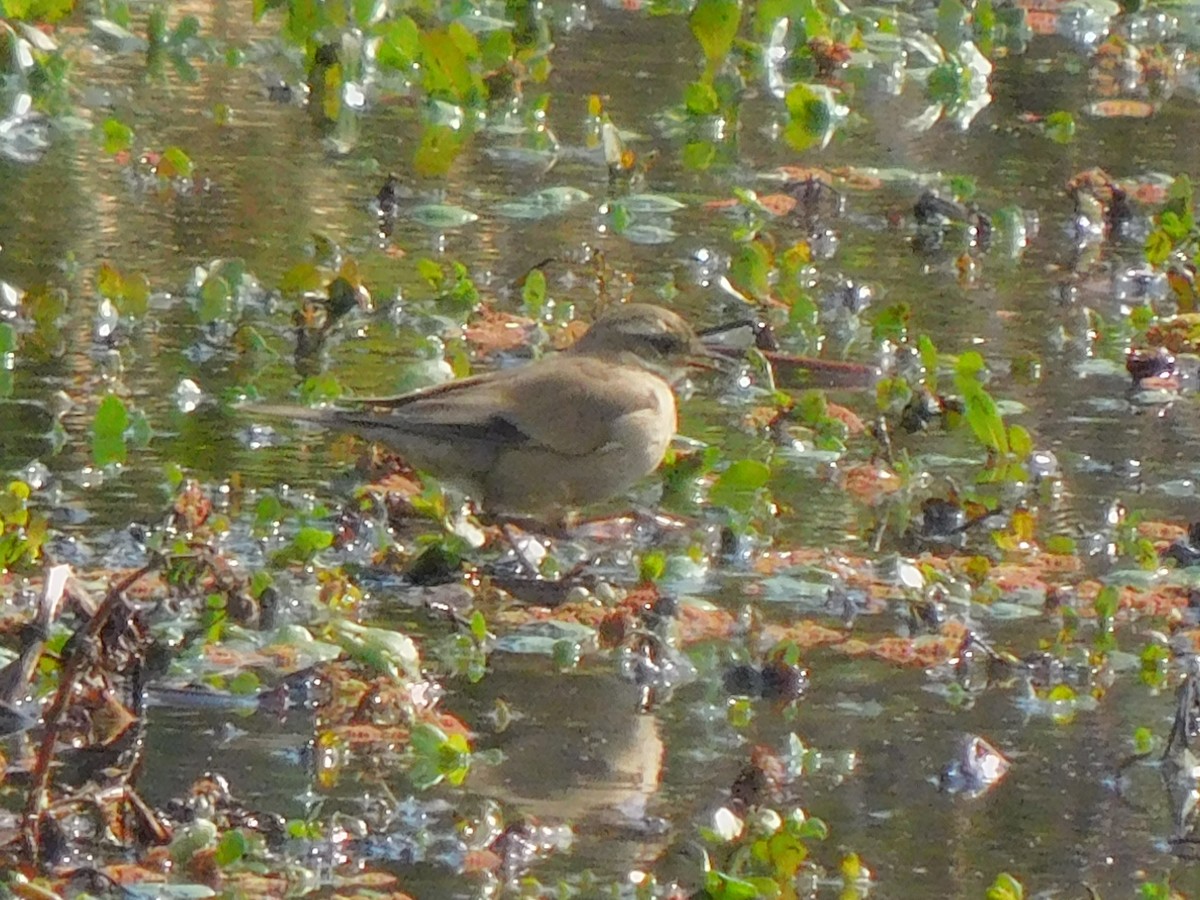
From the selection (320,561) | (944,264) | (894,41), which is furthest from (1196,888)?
(894,41)

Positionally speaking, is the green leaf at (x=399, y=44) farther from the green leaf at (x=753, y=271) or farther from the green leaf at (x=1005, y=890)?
the green leaf at (x=1005, y=890)

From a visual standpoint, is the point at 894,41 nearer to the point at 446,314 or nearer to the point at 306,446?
the point at 446,314

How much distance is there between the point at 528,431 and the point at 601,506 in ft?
1.72

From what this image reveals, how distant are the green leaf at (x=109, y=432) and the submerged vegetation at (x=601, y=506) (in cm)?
2

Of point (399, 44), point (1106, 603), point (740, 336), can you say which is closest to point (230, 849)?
point (1106, 603)

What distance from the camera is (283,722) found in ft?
17.3

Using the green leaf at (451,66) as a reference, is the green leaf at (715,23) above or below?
above

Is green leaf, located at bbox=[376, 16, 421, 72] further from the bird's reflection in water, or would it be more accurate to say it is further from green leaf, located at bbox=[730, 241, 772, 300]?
the bird's reflection in water

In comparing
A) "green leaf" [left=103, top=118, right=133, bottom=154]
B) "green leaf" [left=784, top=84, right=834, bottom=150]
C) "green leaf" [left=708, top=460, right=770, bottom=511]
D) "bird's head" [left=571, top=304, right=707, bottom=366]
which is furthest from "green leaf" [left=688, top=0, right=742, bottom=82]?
"green leaf" [left=708, top=460, right=770, bottom=511]

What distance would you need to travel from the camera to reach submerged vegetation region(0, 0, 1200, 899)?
492 cm

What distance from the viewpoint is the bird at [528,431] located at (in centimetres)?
662

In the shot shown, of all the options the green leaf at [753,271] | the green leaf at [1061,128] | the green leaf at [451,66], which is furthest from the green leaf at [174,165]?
the green leaf at [1061,128]

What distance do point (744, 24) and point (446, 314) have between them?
5.64 meters

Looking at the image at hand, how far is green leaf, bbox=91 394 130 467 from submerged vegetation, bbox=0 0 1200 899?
0.02m
